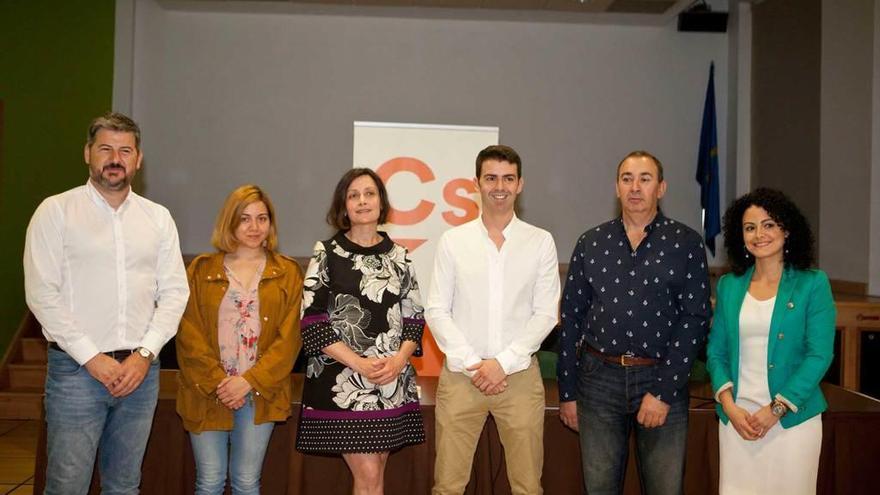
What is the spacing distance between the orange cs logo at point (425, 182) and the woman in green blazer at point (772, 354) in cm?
200

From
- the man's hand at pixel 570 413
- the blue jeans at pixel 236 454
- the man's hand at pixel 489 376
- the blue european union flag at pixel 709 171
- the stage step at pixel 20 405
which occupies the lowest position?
the stage step at pixel 20 405

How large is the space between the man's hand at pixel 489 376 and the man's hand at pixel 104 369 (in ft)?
3.93

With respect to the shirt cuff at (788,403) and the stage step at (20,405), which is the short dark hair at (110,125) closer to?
the shirt cuff at (788,403)

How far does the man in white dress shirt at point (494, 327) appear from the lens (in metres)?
2.58

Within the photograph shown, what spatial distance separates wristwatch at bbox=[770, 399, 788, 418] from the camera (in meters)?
2.32

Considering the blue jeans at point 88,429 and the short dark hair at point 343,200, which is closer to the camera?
the blue jeans at point 88,429

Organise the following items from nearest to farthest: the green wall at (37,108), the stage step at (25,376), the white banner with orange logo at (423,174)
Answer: the white banner with orange logo at (423,174), the stage step at (25,376), the green wall at (37,108)

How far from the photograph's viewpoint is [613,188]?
7832mm

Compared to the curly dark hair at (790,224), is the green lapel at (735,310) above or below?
below

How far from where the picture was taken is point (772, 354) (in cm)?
239

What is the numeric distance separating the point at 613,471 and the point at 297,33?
247 inches

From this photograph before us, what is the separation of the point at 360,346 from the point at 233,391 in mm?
469

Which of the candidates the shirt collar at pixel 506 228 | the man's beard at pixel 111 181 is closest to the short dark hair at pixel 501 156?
the shirt collar at pixel 506 228

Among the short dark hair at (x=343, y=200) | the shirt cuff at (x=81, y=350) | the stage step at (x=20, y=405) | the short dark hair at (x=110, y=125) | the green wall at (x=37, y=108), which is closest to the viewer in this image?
the shirt cuff at (x=81, y=350)
